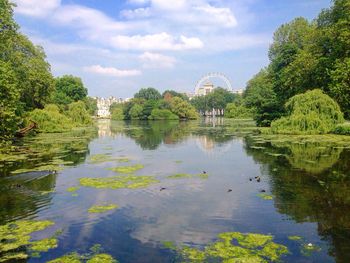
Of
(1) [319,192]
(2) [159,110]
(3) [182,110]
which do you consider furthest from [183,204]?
(2) [159,110]

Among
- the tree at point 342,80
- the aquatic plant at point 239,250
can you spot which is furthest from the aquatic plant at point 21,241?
the tree at point 342,80

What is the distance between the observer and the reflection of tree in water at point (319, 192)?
10.5 meters

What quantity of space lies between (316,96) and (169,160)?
893 inches

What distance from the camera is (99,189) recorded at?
1655cm

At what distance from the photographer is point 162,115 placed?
134m

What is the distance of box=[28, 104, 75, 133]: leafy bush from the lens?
46.7 metres

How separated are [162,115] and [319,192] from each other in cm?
11989

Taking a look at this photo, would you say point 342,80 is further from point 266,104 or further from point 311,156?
point 266,104

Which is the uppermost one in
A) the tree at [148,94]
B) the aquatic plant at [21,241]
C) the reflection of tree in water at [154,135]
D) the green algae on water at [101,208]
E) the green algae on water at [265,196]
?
the tree at [148,94]

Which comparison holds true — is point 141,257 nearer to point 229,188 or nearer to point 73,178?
point 229,188

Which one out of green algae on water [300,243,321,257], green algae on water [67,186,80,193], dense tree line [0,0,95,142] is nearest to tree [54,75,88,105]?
dense tree line [0,0,95,142]

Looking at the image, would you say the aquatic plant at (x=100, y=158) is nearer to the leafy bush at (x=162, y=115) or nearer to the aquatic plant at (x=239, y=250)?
the aquatic plant at (x=239, y=250)

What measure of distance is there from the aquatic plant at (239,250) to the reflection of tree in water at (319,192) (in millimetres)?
1604

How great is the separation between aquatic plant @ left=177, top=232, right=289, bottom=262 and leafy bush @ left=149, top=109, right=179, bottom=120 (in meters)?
121
